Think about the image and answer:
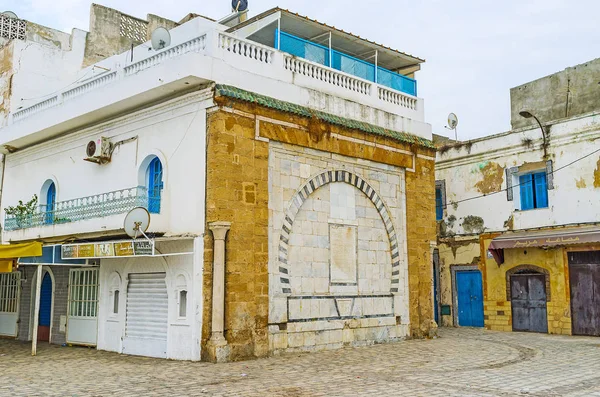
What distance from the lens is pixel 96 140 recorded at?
43.9ft

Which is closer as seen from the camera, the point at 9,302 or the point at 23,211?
the point at 23,211

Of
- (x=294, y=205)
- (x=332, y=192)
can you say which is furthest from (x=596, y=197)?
(x=294, y=205)

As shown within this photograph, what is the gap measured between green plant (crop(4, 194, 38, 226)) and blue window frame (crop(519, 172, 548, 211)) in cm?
1333

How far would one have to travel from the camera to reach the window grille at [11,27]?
17828mm

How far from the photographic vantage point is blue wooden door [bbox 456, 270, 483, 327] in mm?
18812

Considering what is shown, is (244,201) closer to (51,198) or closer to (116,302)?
(116,302)

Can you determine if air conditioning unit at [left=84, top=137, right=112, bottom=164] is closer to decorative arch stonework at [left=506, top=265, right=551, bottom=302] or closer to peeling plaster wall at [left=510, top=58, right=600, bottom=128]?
decorative arch stonework at [left=506, top=265, right=551, bottom=302]

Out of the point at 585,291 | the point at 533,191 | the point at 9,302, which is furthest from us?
the point at 533,191

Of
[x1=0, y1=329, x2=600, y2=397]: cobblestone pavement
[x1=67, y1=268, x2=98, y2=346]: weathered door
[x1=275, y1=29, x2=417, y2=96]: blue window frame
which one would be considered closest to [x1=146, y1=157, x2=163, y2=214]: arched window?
[x1=67, y1=268, x2=98, y2=346]: weathered door

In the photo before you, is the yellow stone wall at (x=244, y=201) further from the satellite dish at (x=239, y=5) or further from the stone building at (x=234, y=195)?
the satellite dish at (x=239, y=5)

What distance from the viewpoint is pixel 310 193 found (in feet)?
41.9

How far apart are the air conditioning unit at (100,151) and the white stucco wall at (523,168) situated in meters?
11.1

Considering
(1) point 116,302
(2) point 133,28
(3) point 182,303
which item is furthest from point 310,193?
(2) point 133,28

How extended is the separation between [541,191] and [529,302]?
316cm
